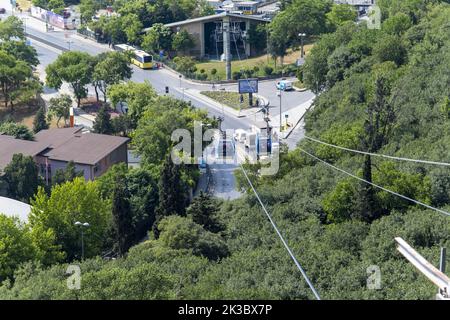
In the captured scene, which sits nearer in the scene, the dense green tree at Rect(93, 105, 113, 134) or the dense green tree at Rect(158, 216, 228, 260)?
the dense green tree at Rect(158, 216, 228, 260)

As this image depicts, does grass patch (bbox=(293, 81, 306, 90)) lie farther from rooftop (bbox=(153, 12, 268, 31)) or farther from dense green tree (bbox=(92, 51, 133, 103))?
rooftop (bbox=(153, 12, 268, 31))

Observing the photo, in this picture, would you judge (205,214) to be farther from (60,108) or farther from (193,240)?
(60,108)

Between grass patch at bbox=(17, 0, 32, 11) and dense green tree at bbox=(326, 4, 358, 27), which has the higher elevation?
dense green tree at bbox=(326, 4, 358, 27)

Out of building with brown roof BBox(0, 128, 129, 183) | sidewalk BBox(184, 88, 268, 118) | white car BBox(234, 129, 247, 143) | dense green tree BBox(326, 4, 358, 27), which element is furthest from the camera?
dense green tree BBox(326, 4, 358, 27)

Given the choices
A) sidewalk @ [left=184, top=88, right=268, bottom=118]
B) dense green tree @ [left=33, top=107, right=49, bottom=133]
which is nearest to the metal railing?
dense green tree @ [left=33, top=107, right=49, bottom=133]

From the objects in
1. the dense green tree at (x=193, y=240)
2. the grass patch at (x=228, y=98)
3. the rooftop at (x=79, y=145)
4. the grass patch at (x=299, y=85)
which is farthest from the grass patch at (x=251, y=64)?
the dense green tree at (x=193, y=240)

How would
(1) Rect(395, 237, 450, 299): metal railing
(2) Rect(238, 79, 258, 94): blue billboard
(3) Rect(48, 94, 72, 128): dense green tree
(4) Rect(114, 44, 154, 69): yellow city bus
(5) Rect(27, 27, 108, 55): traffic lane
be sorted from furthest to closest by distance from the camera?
(5) Rect(27, 27, 108, 55): traffic lane
(4) Rect(114, 44, 154, 69): yellow city bus
(2) Rect(238, 79, 258, 94): blue billboard
(3) Rect(48, 94, 72, 128): dense green tree
(1) Rect(395, 237, 450, 299): metal railing

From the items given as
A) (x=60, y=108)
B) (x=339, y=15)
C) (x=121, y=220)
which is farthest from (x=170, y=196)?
(x=339, y=15)
